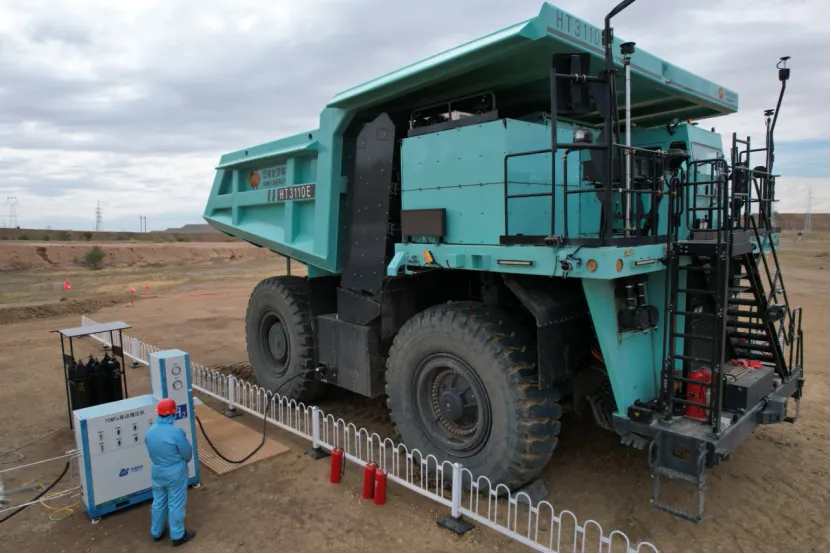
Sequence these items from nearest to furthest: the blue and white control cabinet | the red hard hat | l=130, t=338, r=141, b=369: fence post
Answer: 1. the red hard hat
2. the blue and white control cabinet
3. l=130, t=338, r=141, b=369: fence post

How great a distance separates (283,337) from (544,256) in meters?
4.61

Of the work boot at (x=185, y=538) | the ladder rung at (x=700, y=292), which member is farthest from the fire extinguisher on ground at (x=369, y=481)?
the ladder rung at (x=700, y=292)

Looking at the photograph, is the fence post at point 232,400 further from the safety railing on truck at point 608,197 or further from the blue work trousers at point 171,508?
the safety railing on truck at point 608,197

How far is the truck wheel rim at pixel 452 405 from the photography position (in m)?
4.73

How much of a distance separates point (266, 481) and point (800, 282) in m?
22.4

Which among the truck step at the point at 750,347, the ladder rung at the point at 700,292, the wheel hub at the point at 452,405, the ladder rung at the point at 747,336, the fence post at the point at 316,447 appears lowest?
the fence post at the point at 316,447

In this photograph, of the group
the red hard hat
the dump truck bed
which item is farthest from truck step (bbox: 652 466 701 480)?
the red hard hat

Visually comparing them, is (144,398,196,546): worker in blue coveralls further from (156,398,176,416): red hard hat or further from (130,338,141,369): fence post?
(130,338,141,369): fence post

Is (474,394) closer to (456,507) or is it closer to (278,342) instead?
(456,507)

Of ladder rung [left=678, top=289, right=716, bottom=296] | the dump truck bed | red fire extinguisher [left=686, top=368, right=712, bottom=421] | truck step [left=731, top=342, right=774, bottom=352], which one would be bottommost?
red fire extinguisher [left=686, top=368, right=712, bottom=421]

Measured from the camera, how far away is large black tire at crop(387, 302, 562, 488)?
14.5ft

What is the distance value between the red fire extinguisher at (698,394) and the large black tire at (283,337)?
14.6ft

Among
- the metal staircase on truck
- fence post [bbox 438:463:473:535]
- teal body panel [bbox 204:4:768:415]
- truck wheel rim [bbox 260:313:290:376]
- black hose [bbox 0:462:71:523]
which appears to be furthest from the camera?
truck wheel rim [bbox 260:313:290:376]

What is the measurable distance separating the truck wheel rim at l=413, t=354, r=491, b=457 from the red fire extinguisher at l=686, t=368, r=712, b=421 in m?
1.62
